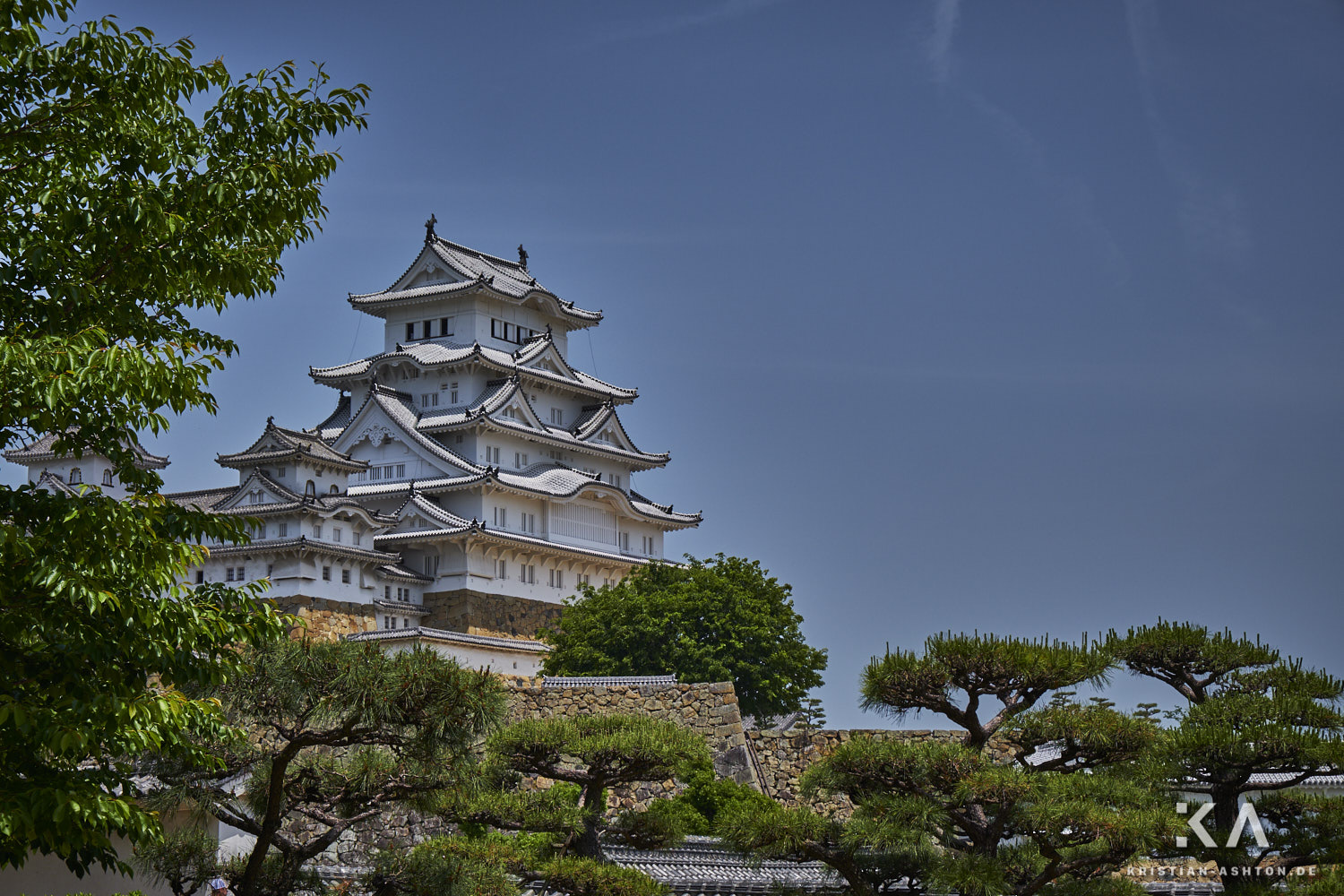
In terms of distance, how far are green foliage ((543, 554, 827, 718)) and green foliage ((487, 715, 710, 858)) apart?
57.4 ft

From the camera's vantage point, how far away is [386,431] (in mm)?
43312

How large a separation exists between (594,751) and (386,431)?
30006 millimetres

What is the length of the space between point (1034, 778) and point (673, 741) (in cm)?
367

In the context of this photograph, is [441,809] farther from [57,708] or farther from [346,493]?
[346,493]

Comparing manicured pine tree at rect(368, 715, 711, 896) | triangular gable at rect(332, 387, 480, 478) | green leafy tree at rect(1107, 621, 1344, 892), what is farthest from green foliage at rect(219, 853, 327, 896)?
triangular gable at rect(332, 387, 480, 478)

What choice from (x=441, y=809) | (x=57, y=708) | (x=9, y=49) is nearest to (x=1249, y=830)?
(x=441, y=809)

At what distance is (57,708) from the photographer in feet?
26.3

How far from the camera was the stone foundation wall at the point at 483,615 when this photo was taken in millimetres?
39719

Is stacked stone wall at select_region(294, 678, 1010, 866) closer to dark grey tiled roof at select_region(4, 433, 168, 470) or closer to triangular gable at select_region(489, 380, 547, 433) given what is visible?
triangular gable at select_region(489, 380, 547, 433)

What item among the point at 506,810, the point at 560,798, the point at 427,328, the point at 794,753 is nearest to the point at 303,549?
the point at 427,328

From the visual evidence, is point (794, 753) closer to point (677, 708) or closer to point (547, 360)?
point (677, 708)

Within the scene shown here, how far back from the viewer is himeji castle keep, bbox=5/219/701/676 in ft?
124

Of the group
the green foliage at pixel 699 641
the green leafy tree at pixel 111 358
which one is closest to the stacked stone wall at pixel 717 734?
the green foliage at pixel 699 641

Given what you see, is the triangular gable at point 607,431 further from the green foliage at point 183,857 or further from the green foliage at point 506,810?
the green foliage at point 183,857
